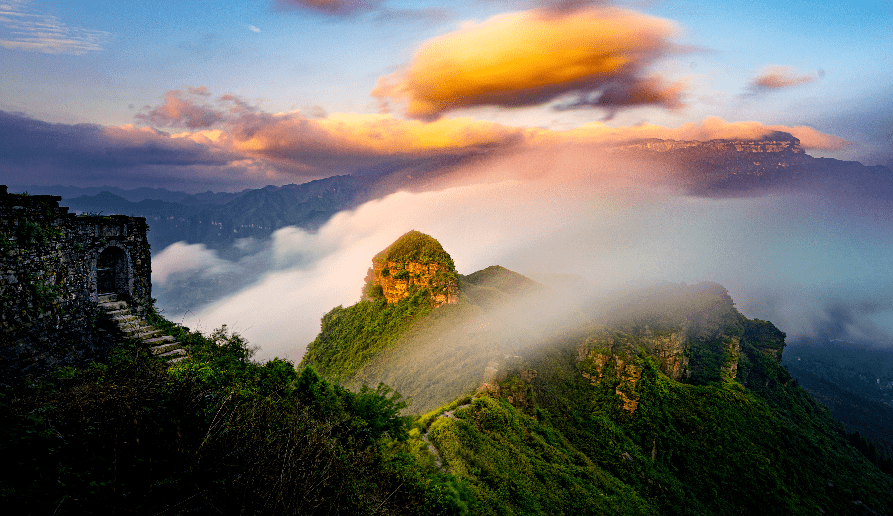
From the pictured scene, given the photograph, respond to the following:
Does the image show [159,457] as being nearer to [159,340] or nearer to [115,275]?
[159,340]

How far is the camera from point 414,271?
4509 centimetres

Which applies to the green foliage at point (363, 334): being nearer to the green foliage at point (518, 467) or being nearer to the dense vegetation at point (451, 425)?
the dense vegetation at point (451, 425)

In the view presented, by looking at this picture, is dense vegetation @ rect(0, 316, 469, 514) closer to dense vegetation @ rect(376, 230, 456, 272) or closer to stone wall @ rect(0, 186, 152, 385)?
stone wall @ rect(0, 186, 152, 385)

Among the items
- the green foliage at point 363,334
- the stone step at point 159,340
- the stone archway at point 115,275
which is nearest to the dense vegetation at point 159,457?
the stone step at point 159,340

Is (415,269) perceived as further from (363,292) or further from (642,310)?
(642,310)

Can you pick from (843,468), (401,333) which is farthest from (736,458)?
(401,333)

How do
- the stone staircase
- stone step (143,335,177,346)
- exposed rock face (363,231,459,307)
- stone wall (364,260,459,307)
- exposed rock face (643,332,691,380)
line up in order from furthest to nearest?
exposed rock face (363,231,459,307)
stone wall (364,260,459,307)
exposed rock face (643,332,691,380)
stone step (143,335,177,346)
the stone staircase

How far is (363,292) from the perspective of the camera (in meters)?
53.8

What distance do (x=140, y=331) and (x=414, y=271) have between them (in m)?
32.1

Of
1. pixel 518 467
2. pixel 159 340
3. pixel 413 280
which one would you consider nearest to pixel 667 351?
pixel 518 467

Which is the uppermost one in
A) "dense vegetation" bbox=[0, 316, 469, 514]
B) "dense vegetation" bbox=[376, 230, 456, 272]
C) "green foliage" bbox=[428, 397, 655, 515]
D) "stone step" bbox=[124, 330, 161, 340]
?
"dense vegetation" bbox=[376, 230, 456, 272]

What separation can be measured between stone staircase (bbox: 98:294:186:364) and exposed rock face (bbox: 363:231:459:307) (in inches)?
1192

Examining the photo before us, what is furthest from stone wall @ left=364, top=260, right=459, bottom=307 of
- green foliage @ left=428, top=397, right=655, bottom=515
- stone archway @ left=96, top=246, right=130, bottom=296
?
stone archway @ left=96, top=246, right=130, bottom=296

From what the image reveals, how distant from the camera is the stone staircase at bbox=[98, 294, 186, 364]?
1317 cm
